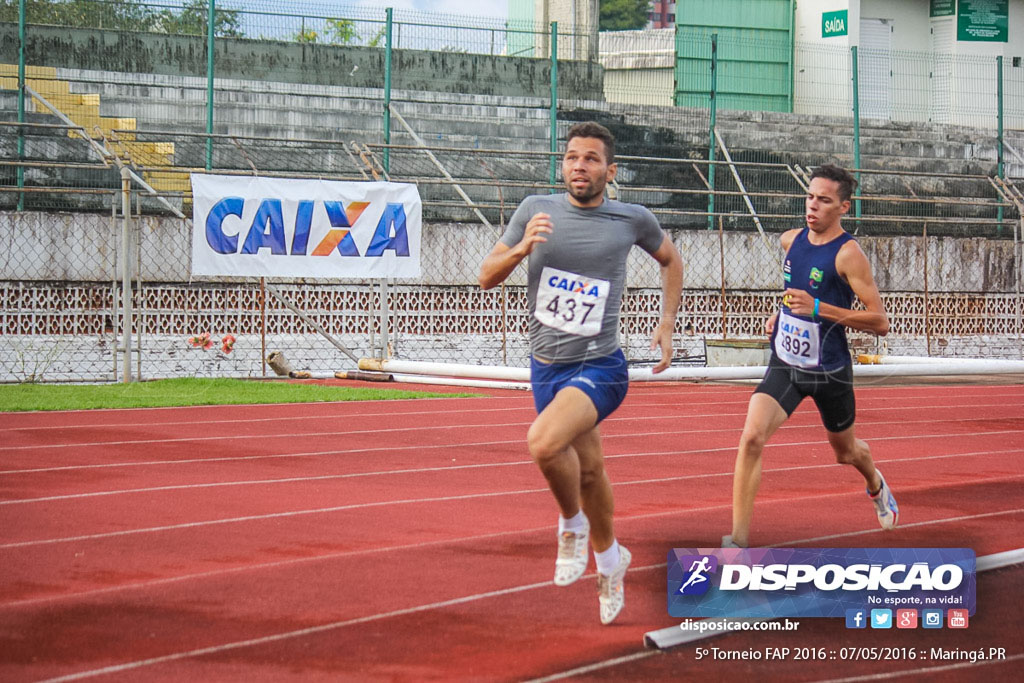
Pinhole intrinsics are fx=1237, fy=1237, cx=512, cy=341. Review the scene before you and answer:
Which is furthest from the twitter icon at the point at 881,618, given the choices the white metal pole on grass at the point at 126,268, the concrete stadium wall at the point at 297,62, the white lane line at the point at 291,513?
the concrete stadium wall at the point at 297,62

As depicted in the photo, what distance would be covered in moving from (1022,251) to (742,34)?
41.9 feet

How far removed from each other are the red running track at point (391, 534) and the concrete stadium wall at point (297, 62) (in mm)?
12274

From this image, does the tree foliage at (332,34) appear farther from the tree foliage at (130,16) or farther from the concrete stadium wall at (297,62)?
the tree foliage at (130,16)

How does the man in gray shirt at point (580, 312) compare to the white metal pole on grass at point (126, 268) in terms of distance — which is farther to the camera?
the white metal pole on grass at point (126, 268)

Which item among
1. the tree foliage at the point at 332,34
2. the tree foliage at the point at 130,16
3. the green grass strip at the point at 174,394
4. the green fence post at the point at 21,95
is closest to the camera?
the green grass strip at the point at 174,394

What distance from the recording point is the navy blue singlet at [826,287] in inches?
232

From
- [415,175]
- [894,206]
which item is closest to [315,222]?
[415,175]

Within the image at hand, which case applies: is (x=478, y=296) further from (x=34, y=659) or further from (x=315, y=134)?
(x=34, y=659)

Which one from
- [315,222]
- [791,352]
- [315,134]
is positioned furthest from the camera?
[315,134]

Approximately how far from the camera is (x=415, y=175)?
19.6 m

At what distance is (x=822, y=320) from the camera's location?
5875mm

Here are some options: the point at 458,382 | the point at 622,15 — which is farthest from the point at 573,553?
the point at 622,15

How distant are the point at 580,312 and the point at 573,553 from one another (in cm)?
94

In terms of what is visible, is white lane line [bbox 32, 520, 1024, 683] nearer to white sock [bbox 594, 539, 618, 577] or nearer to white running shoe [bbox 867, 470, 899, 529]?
white sock [bbox 594, 539, 618, 577]
